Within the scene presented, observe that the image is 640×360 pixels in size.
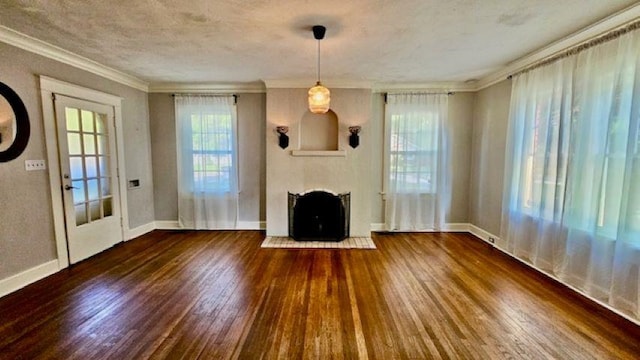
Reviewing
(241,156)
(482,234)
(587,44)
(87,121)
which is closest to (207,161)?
(241,156)

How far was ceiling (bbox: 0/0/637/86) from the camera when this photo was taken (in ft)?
7.54

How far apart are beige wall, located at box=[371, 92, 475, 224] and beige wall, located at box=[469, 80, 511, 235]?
10cm

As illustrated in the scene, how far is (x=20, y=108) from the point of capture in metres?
3.03

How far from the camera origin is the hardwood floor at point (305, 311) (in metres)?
2.11

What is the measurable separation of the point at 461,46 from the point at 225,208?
4.35 metres

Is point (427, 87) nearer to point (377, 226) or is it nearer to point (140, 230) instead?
point (377, 226)

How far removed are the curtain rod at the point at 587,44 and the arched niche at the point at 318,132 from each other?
2.79 meters

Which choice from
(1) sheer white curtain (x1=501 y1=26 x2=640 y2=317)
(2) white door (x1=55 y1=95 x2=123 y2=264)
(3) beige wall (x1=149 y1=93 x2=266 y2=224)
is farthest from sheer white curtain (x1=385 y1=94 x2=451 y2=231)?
(2) white door (x1=55 y1=95 x2=123 y2=264)

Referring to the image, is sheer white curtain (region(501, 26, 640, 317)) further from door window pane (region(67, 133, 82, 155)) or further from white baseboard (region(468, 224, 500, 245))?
door window pane (region(67, 133, 82, 155))

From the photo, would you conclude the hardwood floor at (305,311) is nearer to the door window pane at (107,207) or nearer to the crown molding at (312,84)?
the door window pane at (107,207)

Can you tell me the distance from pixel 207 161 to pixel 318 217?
224 cm

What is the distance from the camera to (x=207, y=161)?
514 centimetres

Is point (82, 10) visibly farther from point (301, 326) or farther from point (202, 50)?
point (301, 326)

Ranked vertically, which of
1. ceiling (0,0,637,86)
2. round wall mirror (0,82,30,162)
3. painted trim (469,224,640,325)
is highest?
ceiling (0,0,637,86)
